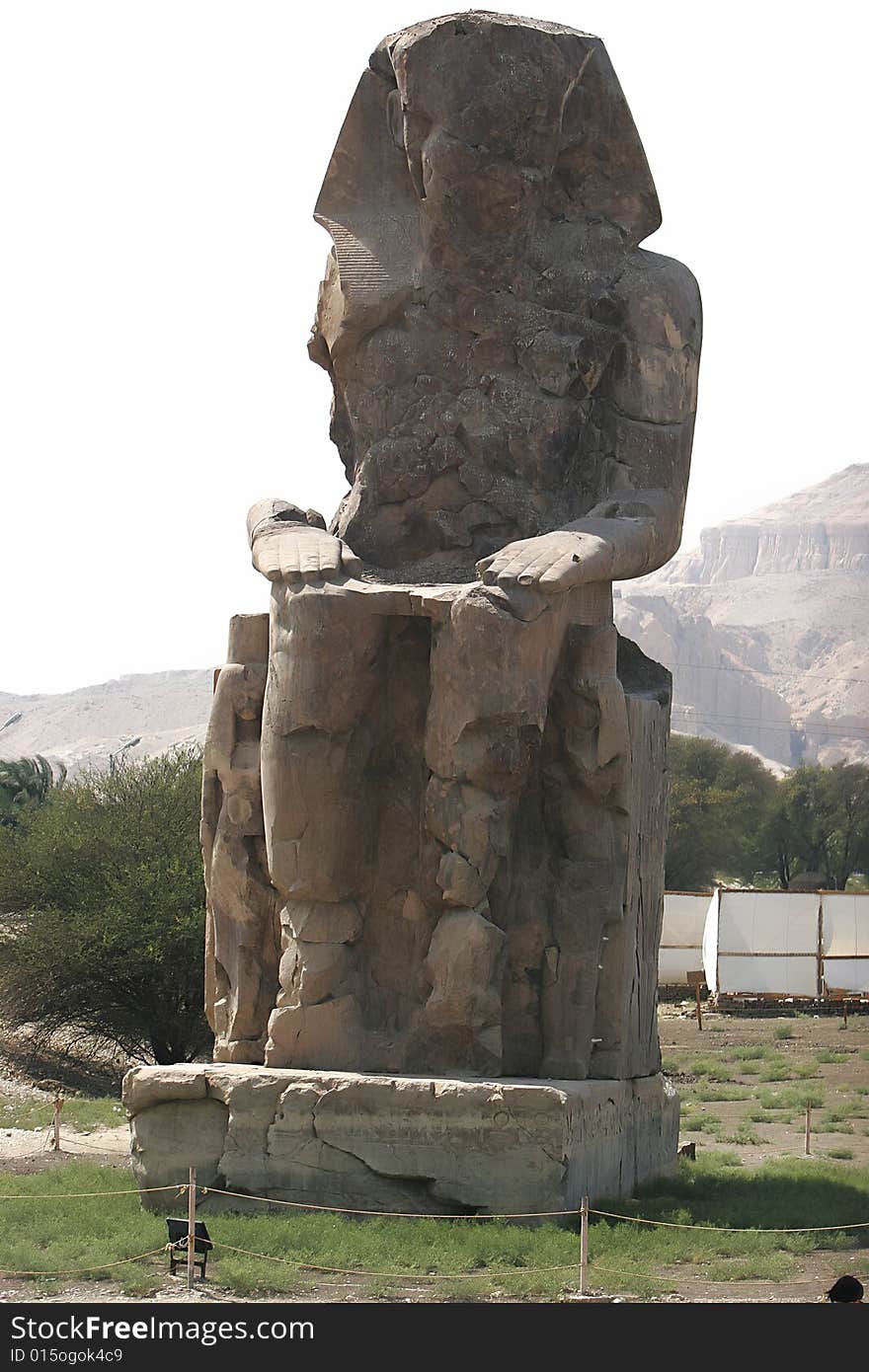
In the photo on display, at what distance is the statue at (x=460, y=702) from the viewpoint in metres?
6.59

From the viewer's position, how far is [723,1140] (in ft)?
31.6

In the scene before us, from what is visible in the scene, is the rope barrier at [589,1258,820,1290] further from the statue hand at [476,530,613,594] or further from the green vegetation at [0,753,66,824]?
the green vegetation at [0,753,66,824]

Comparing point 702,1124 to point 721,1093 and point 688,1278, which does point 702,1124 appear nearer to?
point 721,1093

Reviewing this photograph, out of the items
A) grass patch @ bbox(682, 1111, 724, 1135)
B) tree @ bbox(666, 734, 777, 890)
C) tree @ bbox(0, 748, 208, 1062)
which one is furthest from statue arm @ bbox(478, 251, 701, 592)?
tree @ bbox(666, 734, 777, 890)

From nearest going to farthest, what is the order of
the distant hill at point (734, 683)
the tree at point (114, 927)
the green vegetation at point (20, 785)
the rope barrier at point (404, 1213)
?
the rope barrier at point (404, 1213)
the tree at point (114, 927)
the green vegetation at point (20, 785)
the distant hill at point (734, 683)

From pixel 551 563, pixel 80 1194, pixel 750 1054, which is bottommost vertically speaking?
pixel 750 1054

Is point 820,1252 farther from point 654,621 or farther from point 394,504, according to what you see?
point 654,621

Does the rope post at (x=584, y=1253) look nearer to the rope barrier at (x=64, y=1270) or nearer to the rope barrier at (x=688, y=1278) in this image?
the rope barrier at (x=688, y=1278)

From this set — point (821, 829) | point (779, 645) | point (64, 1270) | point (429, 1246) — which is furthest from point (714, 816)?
point (779, 645)

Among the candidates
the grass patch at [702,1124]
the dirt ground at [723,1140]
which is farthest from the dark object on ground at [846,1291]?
the grass patch at [702,1124]

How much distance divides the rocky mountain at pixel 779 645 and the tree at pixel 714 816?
51.6m

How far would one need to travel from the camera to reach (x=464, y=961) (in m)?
6.66

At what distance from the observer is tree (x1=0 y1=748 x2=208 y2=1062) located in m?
13.9

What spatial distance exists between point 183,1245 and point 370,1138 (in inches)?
37.8
